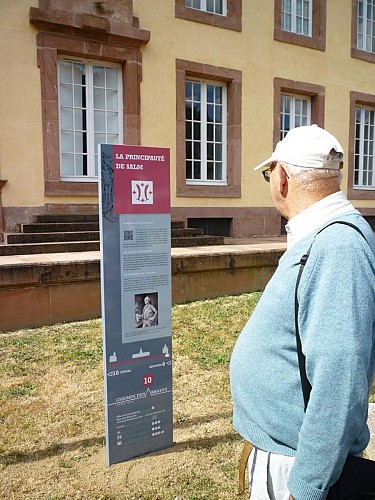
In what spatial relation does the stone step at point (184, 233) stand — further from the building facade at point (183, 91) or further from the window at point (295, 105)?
the window at point (295, 105)

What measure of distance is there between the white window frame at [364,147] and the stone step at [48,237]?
8664 millimetres

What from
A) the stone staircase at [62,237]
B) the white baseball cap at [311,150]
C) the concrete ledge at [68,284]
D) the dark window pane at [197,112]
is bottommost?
the concrete ledge at [68,284]

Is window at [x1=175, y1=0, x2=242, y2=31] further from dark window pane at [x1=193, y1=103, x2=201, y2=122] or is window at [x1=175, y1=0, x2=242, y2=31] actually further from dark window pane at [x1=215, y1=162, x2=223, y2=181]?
dark window pane at [x1=215, y1=162, x2=223, y2=181]

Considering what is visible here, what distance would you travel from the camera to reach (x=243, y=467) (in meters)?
1.74

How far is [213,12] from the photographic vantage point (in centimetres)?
1039

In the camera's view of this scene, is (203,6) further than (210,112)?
No

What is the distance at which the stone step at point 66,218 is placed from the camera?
325 inches

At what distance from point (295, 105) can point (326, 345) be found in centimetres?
1184

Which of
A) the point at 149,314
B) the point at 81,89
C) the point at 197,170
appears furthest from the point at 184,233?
the point at 149,314

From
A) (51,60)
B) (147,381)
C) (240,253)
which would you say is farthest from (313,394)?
(51,60)

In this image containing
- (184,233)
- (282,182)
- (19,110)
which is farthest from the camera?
(184,233)

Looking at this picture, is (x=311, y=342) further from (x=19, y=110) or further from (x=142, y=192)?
(x=19, y=110)

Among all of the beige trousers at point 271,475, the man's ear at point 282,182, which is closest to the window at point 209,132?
the man's ear at point 282,182

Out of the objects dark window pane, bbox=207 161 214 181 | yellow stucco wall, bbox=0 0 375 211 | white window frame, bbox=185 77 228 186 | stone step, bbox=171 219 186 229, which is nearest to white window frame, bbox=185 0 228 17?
yellow stucco wall, bbox=0 0 375 211
